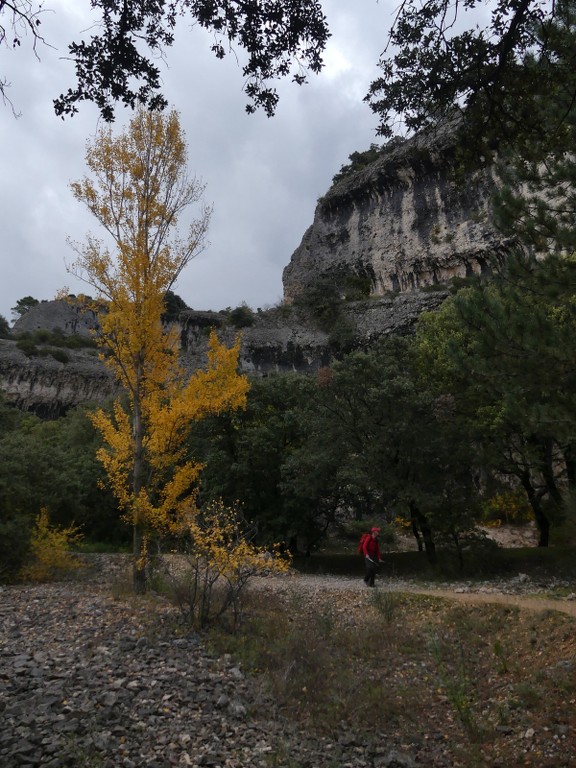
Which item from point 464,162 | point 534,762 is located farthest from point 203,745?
point 464,162

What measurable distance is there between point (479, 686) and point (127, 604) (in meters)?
5.93

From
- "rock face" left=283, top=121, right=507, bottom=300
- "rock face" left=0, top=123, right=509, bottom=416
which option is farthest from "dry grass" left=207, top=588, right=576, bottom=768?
"rock face" left=283, top=121, right=507, bottom=300

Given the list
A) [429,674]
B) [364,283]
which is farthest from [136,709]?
[364,283]

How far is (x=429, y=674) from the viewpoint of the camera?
7684 millimetres

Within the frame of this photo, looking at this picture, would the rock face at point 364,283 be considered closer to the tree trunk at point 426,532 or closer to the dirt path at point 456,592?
the tree trunk at point 426,532

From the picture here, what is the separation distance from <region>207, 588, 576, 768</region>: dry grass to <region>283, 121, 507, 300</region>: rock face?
120 feet

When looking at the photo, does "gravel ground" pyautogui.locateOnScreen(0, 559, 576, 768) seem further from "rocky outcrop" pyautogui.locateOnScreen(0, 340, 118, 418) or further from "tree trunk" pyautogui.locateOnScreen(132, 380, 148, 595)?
"rocky outcrop" pyautogui.locateOnScreen(0, 340, 118, 418)

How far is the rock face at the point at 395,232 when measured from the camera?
44.0m

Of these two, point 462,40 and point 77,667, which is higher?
point 462,40

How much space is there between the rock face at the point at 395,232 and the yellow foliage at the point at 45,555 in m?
36.7

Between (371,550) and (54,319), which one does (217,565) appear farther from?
(54,319)

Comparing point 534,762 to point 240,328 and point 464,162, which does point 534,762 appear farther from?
point 240,328

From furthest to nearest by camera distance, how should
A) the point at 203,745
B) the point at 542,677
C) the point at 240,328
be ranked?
the point at 240,328, the point at 542,677, the point at 203,745

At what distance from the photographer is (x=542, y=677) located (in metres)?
6.97
